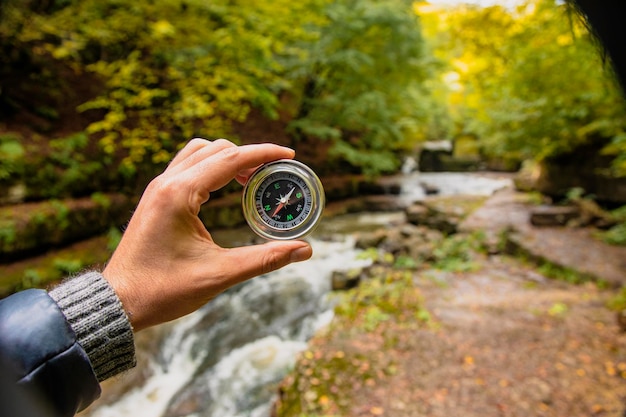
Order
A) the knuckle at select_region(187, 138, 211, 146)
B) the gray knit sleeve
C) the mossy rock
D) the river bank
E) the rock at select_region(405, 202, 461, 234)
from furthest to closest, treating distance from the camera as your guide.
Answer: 1. the rock at select_region(405, 202, 461, 234)
2. the mossy rock
3. the river bank
4. the knuckle at select_region(187, 138, 211, 146)
5. the gray knit sleeve

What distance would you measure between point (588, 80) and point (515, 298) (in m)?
4.84

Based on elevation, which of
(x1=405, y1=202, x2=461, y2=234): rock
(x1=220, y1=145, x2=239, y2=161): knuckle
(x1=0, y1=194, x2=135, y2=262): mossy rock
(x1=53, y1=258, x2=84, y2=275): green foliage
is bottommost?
(x1=405, y1=202, x2=461, y2=234): rock

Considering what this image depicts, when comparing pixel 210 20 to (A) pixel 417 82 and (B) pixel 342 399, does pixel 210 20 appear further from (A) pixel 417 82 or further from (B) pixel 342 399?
(A) pixel 417 82

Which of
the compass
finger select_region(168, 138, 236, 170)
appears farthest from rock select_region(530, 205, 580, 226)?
finger select_region(168, 138, 236, 170)

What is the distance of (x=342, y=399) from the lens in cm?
354

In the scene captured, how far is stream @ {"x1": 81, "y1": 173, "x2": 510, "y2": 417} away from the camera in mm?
4223

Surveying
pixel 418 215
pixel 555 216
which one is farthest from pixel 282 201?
pixel 418 215

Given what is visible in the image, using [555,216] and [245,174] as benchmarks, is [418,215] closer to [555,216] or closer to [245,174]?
[555,216]

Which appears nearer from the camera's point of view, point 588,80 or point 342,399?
point 342,399

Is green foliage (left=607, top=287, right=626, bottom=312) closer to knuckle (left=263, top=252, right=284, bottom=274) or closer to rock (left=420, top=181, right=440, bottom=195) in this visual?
knuckle (left=263, top=252, right=284, bottom=274)

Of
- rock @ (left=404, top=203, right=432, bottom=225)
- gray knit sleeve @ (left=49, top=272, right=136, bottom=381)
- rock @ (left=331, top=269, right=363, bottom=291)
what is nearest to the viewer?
gray knit sleeve @ (left=49, top=272, right=136, bottom=381)

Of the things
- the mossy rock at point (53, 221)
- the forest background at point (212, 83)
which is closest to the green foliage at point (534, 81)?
the forest background at point (212, 83)

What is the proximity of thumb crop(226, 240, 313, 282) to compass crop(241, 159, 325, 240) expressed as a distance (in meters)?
0.13

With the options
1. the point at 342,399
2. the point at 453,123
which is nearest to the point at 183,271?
the point at 342,399
